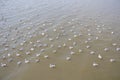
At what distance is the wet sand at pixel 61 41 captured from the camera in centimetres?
694

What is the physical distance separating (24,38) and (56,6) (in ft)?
15.6

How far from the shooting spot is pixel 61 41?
8711 millimetres

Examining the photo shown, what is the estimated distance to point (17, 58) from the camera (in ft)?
25.6

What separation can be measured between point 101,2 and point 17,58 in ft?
26.3

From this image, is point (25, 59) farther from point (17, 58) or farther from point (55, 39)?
point (55, 39)

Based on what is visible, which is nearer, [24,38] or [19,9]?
[24,38]

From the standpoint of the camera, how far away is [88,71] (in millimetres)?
6805

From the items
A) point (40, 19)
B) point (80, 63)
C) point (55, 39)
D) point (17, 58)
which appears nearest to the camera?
point (80, 63)

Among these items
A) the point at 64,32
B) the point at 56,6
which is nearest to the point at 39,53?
the point at 64,32

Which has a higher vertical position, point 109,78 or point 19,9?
point 19,9

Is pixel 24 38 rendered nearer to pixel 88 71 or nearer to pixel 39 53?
pixel 39 53

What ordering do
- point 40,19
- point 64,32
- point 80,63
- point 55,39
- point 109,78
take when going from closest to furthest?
point 109,78 < point 80,63 < point 55,39 < point 64,32 < point 40,19

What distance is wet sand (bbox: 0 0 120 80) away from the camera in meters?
6.94

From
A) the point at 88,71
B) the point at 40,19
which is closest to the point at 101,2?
the point at 40,19
